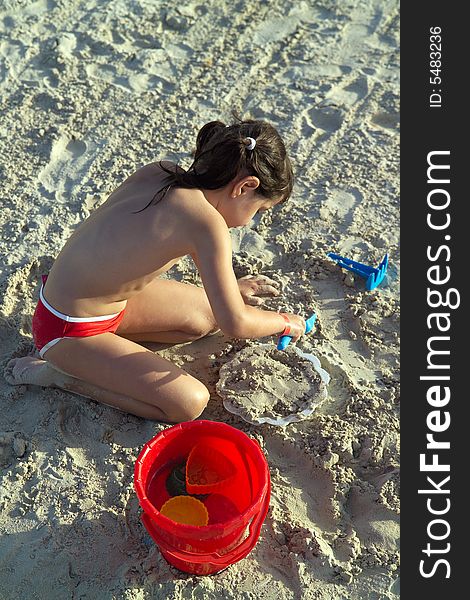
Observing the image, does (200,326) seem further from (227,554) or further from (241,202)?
(227,554)

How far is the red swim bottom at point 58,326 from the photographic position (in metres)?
2.44

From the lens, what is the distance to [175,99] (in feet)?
12.6

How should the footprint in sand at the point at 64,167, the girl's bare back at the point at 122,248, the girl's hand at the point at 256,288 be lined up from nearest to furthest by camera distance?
the girl's bare back at the point at 122,248, the girl's hand at the point at 256,288, the footprint in sand at the point at 64,167

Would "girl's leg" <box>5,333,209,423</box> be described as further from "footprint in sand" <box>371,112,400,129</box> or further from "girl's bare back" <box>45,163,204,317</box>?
"footprint in sand" <box>371,112,400,129</box>

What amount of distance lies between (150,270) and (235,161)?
17.9 inches

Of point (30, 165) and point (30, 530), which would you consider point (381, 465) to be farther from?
point (30, 165)

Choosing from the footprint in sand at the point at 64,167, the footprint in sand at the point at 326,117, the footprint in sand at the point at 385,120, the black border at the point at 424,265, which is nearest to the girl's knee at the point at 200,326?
the black border at the point at 424,265

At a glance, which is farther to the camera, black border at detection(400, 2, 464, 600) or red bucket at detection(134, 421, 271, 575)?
black border at detection(400, 2, 464, 600)

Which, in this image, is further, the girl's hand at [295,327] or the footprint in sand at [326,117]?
the footprint in sand at [326,117]

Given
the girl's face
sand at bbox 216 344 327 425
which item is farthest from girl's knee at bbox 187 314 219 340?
the girl's face

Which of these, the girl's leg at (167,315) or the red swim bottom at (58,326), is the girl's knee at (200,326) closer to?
the girl's leg at (167,315)

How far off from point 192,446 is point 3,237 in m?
1.38

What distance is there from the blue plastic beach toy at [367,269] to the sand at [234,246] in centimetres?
4

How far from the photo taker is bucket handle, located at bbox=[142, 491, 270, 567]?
200cm
